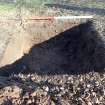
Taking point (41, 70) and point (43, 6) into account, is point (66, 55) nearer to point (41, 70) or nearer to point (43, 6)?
point (41, 70)

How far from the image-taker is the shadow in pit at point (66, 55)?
14.1 meters

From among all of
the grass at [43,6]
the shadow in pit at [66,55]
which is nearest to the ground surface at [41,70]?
the shadow in pit at [66,55]

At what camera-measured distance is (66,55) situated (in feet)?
53.0

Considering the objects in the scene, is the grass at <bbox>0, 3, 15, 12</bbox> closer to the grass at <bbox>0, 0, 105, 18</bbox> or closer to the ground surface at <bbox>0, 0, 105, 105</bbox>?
the grass at <bbox>0, 0, 105, 18</bbox>

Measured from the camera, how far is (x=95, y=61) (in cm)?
1352

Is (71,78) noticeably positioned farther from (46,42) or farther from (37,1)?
(37,1)

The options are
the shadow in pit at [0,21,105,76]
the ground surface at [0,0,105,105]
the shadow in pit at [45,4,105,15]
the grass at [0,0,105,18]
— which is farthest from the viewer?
the shadow in pit at [45,4,105,15]

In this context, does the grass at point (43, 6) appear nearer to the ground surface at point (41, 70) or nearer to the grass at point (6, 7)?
the grass at point (6, 7)

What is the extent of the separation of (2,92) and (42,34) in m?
7.66

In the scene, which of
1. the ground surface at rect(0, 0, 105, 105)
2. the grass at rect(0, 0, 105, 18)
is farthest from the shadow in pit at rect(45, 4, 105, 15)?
the ground surface at rect(0, 0, 105, 105)

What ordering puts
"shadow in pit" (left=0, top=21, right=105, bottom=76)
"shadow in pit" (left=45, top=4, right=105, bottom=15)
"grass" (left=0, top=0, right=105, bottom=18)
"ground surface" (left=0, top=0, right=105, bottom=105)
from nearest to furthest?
1. "ground surface" (left=0, top=0, right=105, bottom=105)
2. "shadow in pit" (left=0, top=21, right=105, bottom=76)
3. "grass" (left=0, top=0, right=105, bottom=18)
4. "shadow in pit" (left=45, top=4, right=105, bottom=15)

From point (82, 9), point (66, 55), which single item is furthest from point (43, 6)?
point (66, 55)

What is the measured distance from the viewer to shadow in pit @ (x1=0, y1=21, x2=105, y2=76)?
1411 centimetres

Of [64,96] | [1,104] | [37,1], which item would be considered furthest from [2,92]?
[37,1]
